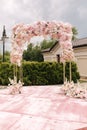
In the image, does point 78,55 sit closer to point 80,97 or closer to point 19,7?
point 19,7

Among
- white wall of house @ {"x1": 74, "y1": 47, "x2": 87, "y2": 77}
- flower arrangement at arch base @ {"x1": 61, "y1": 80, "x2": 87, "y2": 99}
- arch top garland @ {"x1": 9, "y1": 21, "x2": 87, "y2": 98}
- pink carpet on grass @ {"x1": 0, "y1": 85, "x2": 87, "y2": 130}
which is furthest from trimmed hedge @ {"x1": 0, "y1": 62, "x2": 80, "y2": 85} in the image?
pink carpet on grass @ {"x1": 0, "y1": 85, "x2": 87, "y2": 130}

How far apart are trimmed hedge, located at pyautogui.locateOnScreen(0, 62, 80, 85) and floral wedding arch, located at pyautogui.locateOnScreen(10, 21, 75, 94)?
4983mm

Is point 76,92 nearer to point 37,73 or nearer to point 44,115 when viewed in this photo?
point 44,115

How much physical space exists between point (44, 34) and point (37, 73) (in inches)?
220

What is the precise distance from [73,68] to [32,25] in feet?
22.6

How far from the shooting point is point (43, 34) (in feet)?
30.1

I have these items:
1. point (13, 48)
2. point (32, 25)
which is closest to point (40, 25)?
point (32, 25)

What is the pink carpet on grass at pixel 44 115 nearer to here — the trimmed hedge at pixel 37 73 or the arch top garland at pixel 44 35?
the arch top garland at pixel 44 35

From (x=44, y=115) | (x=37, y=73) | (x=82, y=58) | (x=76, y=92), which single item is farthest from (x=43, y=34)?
(x=82, y=58)

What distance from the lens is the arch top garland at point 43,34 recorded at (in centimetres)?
894

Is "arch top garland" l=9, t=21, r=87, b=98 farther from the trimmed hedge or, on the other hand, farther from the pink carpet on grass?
the trimmed hedge

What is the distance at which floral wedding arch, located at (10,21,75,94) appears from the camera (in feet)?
29.3

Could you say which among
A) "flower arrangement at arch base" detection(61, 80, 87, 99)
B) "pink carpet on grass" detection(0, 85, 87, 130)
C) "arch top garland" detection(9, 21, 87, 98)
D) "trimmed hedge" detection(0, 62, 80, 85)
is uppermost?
"arch top garland" detection(9, 21, 87, 98)

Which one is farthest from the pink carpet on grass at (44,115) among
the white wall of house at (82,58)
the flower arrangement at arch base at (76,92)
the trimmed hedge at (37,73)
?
the white wall of house at (82,58)
